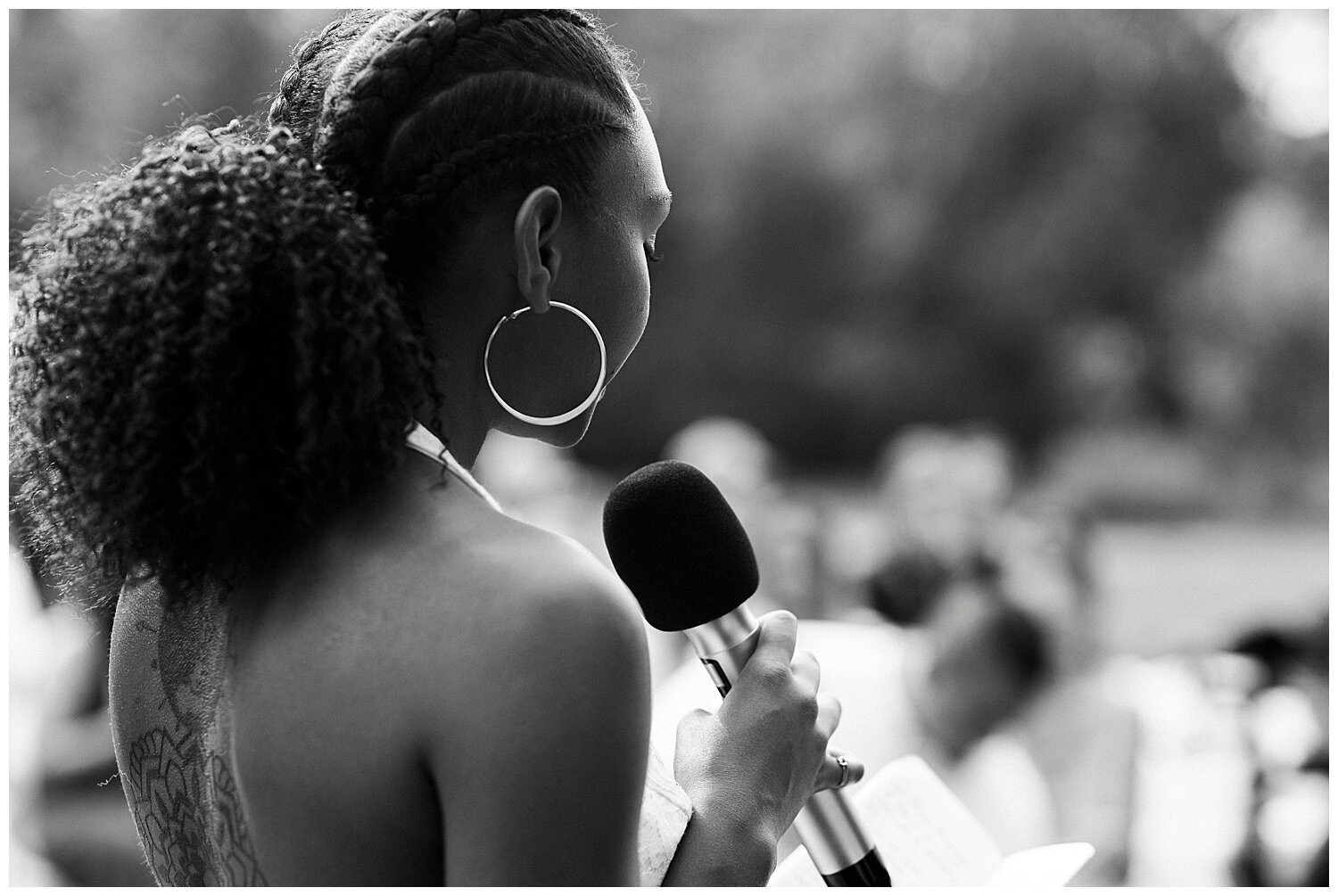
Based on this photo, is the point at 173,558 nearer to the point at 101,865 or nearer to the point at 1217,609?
the point at 101,865

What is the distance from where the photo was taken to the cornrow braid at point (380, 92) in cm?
134

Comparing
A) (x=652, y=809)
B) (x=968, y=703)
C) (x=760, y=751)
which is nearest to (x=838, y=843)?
(x=760, y=751)

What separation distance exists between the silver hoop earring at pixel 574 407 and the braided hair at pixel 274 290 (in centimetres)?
8

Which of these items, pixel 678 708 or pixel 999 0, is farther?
pixel 678 708

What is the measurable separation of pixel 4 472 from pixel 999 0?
150 centimetres

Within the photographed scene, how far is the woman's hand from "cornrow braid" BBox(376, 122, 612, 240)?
0.60 m

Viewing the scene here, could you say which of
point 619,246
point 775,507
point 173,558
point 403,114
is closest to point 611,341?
point 619,246

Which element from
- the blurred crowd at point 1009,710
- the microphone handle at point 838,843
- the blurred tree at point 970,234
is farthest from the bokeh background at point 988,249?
the microphone handle at point 838,843

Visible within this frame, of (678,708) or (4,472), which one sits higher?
(4,472)

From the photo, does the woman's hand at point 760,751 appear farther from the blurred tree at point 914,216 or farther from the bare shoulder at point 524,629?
the blurred tree at point 914,216

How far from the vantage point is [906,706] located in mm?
4109

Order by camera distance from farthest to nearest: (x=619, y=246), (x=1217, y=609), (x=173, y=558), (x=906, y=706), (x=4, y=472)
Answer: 1. (x=1217, y=609)
2. (x=906, y=706)
3. (x=4, y=472)
4. (x=619, y=246)
5. (x=173, y=558)

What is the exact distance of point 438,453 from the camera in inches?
50.8

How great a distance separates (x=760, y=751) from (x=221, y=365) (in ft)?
2.23
